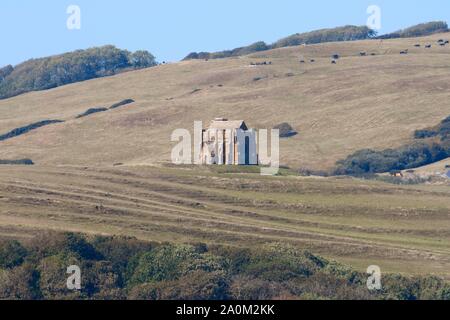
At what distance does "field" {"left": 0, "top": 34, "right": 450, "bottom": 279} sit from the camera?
3019 inches

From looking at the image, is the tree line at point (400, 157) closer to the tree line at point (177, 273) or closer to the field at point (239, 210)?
the field at point (239, 210)

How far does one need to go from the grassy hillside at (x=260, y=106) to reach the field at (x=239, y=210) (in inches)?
1246

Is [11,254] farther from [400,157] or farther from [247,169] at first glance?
[400,157]

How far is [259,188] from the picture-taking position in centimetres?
9312

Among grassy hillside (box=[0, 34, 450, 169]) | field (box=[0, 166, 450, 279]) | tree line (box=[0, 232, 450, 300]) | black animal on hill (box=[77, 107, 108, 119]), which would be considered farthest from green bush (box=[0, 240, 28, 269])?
black animal on hill (box=[77, 107, 108, 119])

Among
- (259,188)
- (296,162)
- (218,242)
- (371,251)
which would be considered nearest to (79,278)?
(218,242)

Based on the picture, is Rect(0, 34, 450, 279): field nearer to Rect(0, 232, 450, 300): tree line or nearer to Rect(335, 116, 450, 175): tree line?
Rect(335, 116, 450, 175): tree line

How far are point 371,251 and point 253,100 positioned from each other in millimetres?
92510

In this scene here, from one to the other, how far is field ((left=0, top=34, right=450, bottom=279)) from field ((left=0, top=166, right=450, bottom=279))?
132 millimetres

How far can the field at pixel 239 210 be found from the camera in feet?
244

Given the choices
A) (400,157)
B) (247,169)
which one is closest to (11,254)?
(247,169)

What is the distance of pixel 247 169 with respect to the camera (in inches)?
4097

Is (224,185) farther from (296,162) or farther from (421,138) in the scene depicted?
(421,138)

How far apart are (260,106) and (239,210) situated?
76.7 metres
